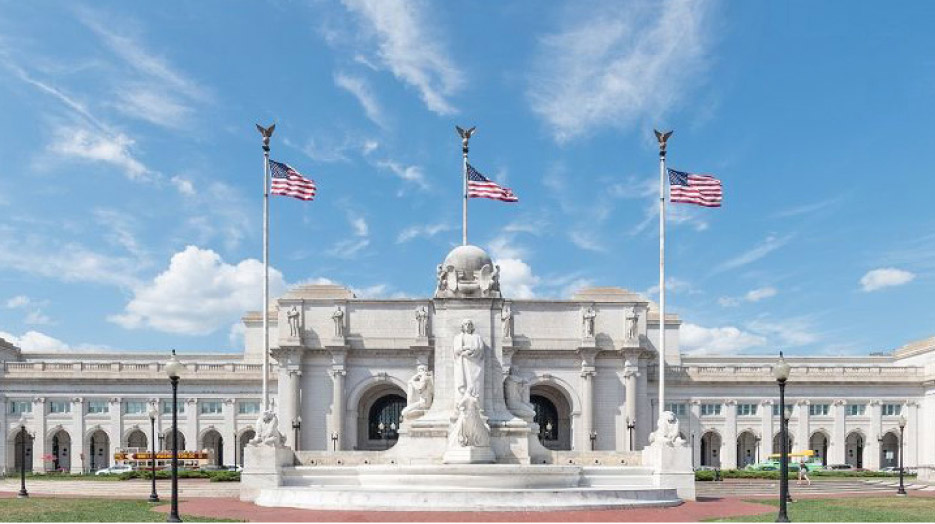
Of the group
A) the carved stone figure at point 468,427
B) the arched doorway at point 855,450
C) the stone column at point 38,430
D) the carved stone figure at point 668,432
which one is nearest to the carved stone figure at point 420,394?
the carved stone figure at point 468,427

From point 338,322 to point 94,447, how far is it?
32.5 meters

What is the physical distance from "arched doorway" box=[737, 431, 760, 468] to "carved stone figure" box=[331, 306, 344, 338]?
45.1m

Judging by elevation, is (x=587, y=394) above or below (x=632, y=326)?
below

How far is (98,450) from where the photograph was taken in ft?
347

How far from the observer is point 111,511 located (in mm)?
34656

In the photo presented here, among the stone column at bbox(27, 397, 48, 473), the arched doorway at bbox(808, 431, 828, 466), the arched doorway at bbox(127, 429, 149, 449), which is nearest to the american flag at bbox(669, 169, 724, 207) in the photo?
the arched doorway at bbox(808, 431, 828, 466)

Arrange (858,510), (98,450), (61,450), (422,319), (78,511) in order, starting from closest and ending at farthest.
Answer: (78,511) < (858,510) < (422,319) < (61,450) < (98,450)

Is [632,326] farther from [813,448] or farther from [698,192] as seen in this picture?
[698,192]

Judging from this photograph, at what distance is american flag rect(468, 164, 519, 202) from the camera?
53812mm

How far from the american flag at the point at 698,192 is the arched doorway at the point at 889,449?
66597 mm

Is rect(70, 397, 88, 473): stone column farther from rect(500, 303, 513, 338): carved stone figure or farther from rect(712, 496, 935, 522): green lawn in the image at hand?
rect(712, 496, 935, 522): green lawn

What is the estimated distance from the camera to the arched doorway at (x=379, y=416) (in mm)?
99375

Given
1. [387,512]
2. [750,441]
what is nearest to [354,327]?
[750,441]

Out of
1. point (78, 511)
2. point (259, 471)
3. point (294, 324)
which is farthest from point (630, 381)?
point (78, 511)
